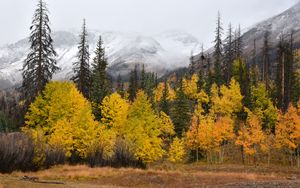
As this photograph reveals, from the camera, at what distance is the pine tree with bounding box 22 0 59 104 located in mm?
49347

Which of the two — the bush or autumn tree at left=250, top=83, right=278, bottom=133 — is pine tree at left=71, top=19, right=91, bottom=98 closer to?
the bush

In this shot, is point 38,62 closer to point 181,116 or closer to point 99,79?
point 99,79

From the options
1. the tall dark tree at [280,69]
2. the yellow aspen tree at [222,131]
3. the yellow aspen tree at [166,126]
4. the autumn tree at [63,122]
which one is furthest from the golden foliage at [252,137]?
the autumn tree at [63,122]

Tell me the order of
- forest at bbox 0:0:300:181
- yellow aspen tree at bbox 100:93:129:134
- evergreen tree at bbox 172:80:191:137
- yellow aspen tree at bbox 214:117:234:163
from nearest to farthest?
forest at bbox 0:0:300:181 → yellow aspen tree at bbox 100:93:129:134 → yellow aspen tree at bbox 214:117:234:163 → evergreen tree at bbox 172:80:191:137

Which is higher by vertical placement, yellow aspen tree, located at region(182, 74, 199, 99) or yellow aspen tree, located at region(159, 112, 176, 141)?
yellow aspen tree, located at region(182, 74, 199, 99)

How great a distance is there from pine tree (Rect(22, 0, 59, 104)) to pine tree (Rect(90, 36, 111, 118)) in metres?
20.5

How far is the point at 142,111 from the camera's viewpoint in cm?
5588

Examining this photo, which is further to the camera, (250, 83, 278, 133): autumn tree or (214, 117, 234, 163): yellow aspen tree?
(250, 83, 278, 133): autumn tree

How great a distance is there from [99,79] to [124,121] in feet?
48.5

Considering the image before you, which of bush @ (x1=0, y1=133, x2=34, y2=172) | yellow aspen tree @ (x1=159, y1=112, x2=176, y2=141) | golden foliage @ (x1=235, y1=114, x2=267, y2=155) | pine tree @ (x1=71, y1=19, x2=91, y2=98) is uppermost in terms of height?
pine tree @ (x1=71, y1=19, x2=91, y2=98)

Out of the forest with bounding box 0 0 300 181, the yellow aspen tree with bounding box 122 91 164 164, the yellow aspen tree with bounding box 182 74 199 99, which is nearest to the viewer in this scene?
the forest with bounding box 0 0 300 181

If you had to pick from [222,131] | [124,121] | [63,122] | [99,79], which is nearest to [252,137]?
[222,131]

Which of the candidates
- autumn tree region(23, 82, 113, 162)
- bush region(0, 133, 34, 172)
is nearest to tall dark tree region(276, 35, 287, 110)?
autumn tree region(23, 82, 113, 162)

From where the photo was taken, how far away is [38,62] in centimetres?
4941
